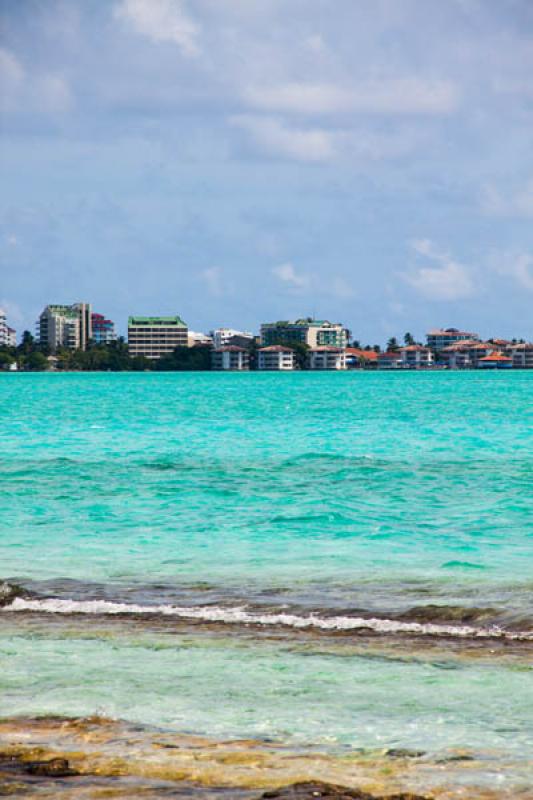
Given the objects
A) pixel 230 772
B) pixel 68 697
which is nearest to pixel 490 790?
pixel 230 772

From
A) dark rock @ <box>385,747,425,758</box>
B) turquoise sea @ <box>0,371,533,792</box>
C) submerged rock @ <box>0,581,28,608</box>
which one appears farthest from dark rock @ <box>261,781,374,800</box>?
submerged rock @ <box>0,581,28,608</box>

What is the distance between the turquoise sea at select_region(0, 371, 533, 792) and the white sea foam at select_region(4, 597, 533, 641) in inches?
1.5

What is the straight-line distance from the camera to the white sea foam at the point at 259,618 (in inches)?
478

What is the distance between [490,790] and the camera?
272 inches

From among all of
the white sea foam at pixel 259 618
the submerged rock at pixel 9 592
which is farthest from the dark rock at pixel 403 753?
the submerged rock at pixel 9 592

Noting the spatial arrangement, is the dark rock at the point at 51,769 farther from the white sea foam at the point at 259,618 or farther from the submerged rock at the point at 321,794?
the white sea foam at the point at 259,618

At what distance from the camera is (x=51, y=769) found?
7.18 m

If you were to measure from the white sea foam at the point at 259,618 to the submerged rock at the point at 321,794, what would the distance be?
5381 millimetres

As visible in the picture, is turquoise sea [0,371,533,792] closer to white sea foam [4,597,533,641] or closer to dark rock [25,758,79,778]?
A: white sea foam [4,597,533,641]

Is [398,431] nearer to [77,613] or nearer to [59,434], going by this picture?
[59,434]

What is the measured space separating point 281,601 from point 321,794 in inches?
292

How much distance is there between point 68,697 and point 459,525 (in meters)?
13.3

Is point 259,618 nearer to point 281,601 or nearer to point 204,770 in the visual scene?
point 281,601

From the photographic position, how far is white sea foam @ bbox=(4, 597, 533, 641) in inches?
478
